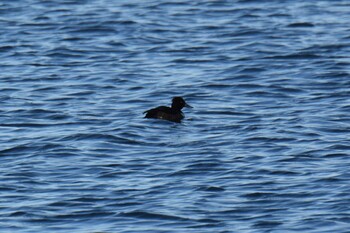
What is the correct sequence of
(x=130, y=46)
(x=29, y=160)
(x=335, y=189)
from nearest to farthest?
(x=335, y=189)
(x=29, y=160)
(x=130, y=46)

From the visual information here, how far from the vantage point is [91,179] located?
1484 cm

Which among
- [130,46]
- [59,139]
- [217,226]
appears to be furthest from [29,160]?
[130,46]

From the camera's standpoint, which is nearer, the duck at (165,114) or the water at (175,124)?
the water at (175,124)

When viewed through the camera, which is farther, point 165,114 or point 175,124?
point 165,114

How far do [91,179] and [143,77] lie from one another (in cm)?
789

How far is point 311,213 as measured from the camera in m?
13.1

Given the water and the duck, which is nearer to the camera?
the water

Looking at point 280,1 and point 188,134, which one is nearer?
point 188,134

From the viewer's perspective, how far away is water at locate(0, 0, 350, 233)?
43.9 feet

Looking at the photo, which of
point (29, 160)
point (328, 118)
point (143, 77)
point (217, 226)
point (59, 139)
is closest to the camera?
point (217, 226)

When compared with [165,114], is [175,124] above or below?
below

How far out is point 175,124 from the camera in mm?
18359

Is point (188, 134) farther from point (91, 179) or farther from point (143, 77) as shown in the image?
point (143, 77)

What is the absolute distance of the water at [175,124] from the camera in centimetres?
1338
